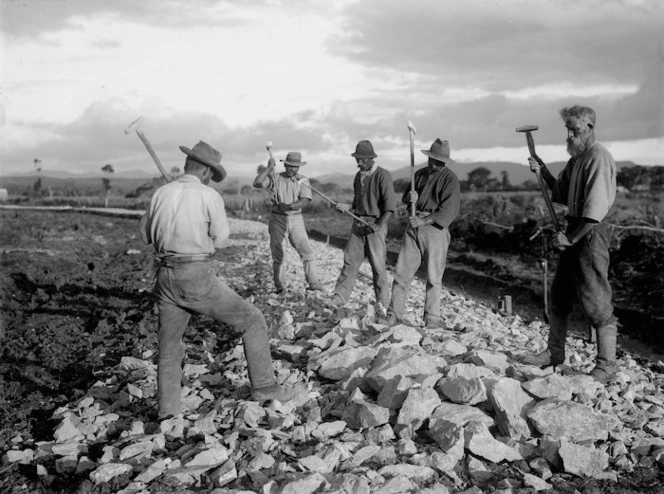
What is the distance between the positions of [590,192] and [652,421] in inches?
73.0

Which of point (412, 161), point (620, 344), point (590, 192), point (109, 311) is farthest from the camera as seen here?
point (620, 344)

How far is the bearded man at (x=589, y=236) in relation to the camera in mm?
5625

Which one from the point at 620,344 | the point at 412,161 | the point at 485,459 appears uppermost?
the point at 412,161

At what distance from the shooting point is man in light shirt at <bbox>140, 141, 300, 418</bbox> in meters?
5.13

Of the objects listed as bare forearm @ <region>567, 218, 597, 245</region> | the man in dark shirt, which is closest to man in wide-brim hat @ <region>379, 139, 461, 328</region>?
the man in dark shirt

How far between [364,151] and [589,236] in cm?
354

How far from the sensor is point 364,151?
8.60m

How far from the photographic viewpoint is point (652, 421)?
5285 millimetres

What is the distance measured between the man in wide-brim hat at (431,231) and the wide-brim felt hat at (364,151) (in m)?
1.04

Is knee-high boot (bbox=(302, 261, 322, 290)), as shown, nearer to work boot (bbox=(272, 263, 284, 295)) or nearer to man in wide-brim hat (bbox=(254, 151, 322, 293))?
man in wide-brim hat (bbox=(254, 151, 322, 293))

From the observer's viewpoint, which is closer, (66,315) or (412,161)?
(412,161)

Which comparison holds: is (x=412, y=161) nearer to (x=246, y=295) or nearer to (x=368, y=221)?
(x=368, y=221)

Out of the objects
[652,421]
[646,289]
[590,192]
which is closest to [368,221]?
[590,192]

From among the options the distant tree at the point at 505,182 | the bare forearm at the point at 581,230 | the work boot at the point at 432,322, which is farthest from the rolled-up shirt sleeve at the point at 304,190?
the distant tree at the point at 505,182
